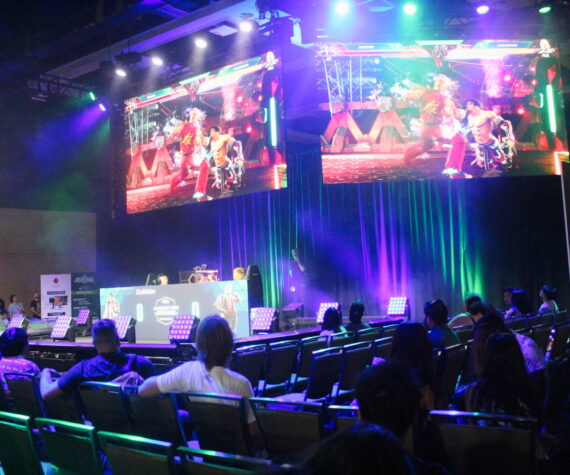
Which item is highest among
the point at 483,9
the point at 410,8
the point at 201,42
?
the point at 201,42

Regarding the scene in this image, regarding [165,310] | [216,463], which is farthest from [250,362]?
[165,310]

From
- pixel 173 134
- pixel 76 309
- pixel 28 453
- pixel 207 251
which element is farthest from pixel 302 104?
pixel 28 453

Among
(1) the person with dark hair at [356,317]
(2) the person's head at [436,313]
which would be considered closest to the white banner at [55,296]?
(1) the person with dark hair at [356,317]

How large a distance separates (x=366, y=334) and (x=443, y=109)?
5764 millimetres

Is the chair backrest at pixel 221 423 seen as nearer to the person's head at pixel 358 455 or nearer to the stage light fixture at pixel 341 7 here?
the person's head at pixel 358 455

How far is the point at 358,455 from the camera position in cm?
100

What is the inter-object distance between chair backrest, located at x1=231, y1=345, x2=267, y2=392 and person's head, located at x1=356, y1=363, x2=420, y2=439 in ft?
8.85

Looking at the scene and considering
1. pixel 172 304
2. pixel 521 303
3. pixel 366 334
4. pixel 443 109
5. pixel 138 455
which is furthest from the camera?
pixel 443 109

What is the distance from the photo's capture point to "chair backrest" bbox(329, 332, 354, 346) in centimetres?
505

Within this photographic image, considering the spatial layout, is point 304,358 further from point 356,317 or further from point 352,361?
point 356,317

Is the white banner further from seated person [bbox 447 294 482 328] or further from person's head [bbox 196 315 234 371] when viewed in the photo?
person's head [bbox 196 315 234 371]

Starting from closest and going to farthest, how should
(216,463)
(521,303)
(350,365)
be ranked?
1. (216,463)
2. (350,365)
3. (521,303)

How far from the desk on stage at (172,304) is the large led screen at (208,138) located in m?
3.22

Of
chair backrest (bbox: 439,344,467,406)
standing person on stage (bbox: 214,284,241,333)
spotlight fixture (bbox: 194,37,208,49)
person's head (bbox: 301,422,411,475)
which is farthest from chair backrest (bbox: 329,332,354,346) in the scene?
spotlight fixture (bbox: 194,37,208,49)
